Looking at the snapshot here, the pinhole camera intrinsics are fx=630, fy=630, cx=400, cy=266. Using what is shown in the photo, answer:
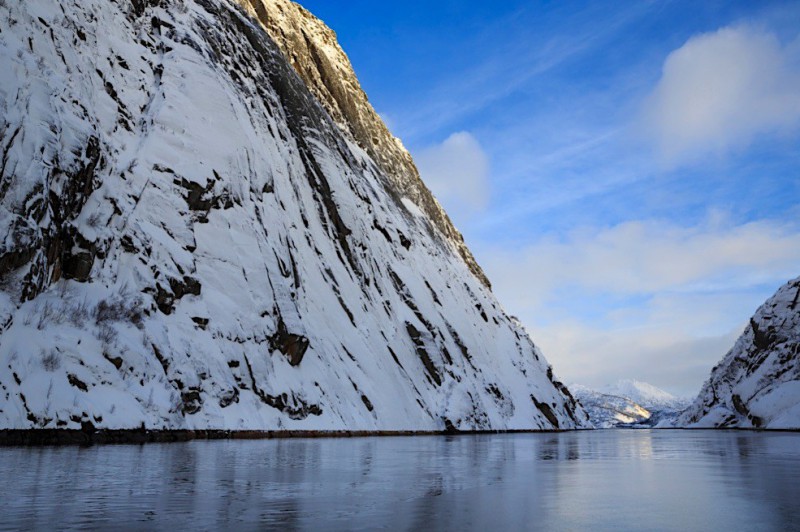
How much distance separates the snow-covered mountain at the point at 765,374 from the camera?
10769 cm

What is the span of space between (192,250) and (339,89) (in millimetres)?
51751

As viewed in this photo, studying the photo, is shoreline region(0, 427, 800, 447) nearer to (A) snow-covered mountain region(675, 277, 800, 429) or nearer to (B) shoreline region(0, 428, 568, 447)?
(B) shoreline region(0, 428, 568, 447)

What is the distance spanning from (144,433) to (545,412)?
63323mm

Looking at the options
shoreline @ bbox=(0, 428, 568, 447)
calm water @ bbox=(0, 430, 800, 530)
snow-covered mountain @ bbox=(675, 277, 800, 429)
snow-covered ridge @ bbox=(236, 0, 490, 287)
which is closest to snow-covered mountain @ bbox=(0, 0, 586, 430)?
shoreline @ bbox=(0, 428, 568, 447)

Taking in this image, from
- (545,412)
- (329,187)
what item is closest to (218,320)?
(329,187)

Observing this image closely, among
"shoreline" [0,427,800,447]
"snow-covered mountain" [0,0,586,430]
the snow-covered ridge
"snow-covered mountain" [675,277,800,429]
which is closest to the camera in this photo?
"shoreline" [0,427,800,447]

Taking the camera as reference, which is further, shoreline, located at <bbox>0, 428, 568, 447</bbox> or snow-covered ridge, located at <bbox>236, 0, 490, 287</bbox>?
snow-covered ridge, located at <bbox>236, 0, 490, 287</bbox>

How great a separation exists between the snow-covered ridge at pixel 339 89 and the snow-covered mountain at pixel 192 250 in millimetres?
13173

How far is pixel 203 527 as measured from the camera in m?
6.34

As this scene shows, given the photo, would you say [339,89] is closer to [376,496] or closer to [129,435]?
[129,435]

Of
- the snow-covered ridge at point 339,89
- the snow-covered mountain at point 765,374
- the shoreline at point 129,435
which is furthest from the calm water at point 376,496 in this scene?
the snow-covered mountain at point 765,374

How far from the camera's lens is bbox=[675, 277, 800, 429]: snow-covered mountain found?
108 m

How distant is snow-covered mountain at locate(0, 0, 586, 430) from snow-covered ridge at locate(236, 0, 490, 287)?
519 inches

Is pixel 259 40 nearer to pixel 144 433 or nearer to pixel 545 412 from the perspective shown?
pixel 144 433
